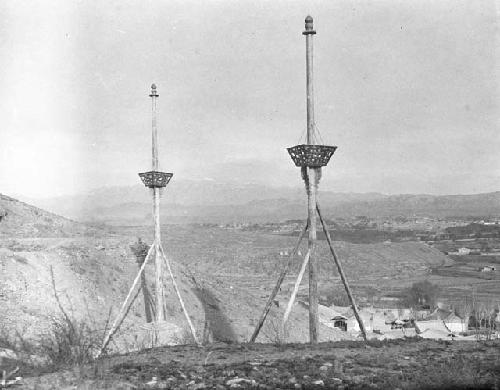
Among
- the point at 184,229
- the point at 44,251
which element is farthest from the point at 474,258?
the point at 44,251

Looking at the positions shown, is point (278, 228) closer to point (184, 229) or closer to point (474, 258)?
point (184, 229)

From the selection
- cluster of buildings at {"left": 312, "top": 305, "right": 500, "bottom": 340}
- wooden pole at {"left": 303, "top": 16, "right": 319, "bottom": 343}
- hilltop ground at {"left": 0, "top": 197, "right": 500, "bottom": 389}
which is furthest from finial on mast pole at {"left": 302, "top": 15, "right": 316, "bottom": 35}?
cluster of buildings at {"left": 312, "top": 305, "right": 500, "bottom": 340}

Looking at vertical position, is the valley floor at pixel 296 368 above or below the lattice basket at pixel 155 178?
→ below

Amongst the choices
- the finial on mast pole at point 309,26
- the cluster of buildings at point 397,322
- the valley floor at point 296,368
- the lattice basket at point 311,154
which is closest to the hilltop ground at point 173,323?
the valley floor at point 296,368

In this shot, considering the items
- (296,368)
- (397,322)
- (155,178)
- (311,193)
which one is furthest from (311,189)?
(397,322)

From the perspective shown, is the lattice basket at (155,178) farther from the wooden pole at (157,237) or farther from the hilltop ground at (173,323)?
the hilltop ground at (173,323)
